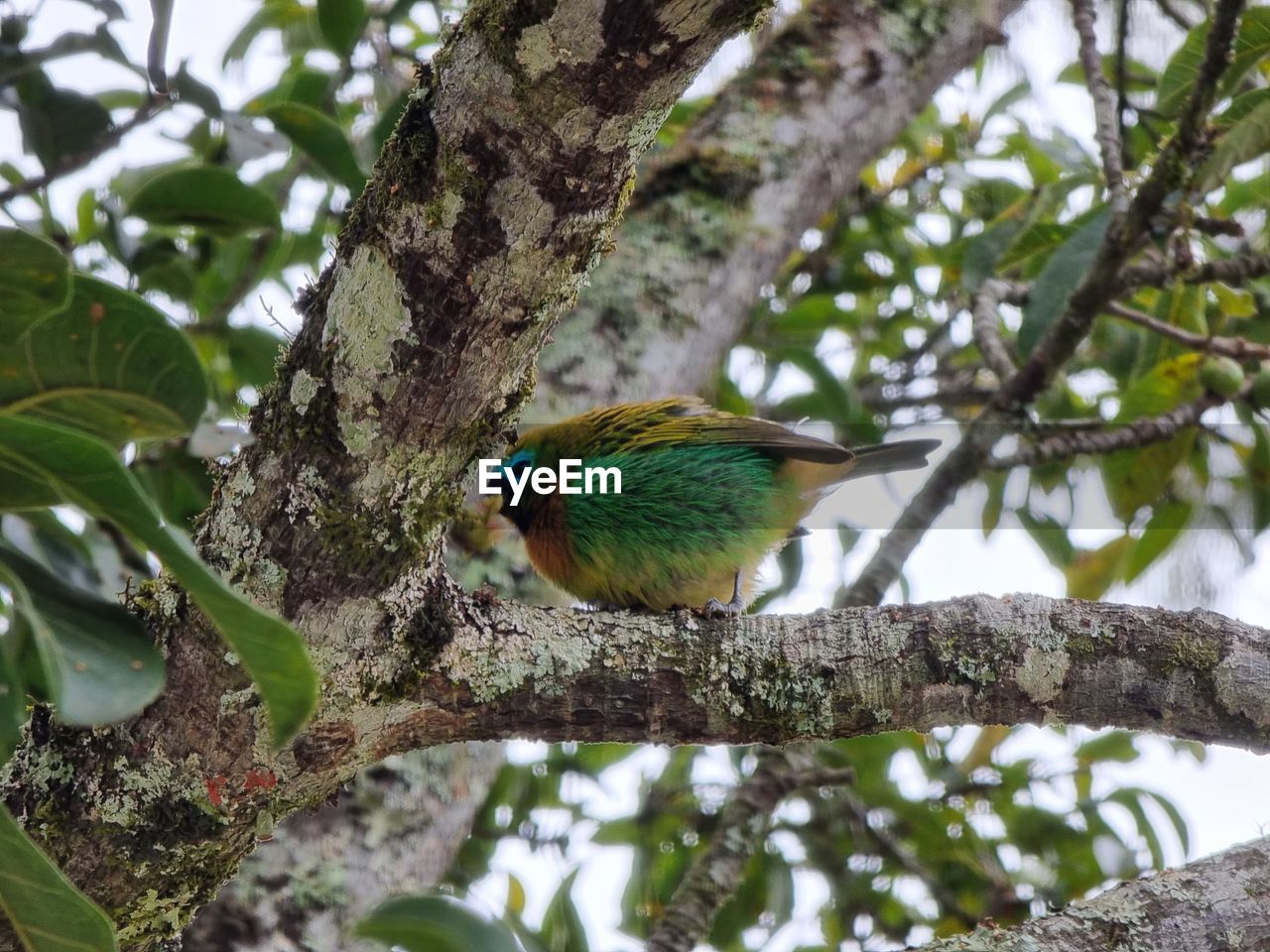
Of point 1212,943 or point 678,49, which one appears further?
point 1212,943

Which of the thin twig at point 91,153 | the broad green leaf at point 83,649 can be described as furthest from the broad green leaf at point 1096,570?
the broad green leaf at point 83,649

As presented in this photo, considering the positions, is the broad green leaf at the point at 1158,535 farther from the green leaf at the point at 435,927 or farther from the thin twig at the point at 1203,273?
the green leaf at the point at 435,927

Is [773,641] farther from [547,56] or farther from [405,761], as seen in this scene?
[405,761]

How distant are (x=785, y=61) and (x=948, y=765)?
213 centimetres

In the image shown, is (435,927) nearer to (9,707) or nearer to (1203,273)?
→ (9,707)

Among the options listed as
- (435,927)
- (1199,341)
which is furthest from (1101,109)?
(435,927)

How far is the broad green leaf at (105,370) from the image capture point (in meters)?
1.44

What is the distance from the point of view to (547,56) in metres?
1.28

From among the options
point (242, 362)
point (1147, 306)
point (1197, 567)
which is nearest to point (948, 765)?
point (1197, 567)

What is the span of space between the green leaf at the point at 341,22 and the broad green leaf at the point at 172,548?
5.25 feet

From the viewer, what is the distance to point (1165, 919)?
157cm

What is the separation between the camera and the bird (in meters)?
2.64

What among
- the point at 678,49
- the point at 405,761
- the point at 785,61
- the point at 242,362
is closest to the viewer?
the point at 678,49

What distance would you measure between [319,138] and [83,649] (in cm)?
136
